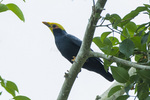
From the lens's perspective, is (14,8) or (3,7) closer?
(3,7)

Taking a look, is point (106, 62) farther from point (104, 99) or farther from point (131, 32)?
point (104, 99)

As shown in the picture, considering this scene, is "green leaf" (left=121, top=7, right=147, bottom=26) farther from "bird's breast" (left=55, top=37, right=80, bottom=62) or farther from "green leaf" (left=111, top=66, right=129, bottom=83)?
"bird's breast" (left=55, top=37, right=80, bottom=62)

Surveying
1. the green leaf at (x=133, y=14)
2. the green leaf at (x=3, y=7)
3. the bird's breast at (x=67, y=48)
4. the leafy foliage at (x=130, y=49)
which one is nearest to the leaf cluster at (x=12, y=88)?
the green leaf at (x=3, y=7)

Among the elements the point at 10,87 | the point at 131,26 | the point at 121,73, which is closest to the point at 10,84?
the point at 10,87

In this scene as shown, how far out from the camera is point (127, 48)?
78.5 inches

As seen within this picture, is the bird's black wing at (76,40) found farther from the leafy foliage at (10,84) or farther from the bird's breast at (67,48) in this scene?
the leafy foliage at (10,84)

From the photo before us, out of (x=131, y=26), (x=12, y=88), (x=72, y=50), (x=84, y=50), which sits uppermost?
(x=72, y=50)

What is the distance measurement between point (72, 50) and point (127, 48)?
85.7 inches

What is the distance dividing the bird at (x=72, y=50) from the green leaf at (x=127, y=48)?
5.44ft

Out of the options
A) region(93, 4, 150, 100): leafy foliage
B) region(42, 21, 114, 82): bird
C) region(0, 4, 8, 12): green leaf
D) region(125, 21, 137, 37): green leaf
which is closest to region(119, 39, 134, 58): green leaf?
region(93, 4, 150, 100): leafy foliage

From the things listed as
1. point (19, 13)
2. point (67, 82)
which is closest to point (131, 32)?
point (67, 82)

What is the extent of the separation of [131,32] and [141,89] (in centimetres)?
63

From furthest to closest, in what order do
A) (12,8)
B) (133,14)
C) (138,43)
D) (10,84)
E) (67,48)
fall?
(67,48), (138,43), (133,14), (12,8), (10,84)

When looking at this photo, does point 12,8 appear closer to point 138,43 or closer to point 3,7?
point 3,7
